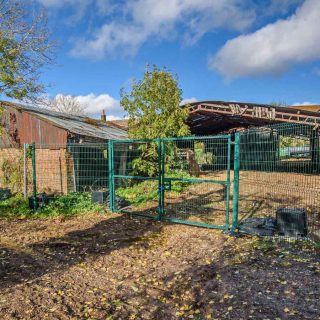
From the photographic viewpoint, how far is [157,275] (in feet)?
15.5

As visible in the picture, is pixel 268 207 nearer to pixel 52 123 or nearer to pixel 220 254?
pixel 220 254

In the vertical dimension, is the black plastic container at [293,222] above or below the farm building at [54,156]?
below

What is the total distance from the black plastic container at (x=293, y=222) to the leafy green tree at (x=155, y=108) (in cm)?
775

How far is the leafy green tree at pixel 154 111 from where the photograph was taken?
13.4 m

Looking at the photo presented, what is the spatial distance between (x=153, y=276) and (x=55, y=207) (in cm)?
560

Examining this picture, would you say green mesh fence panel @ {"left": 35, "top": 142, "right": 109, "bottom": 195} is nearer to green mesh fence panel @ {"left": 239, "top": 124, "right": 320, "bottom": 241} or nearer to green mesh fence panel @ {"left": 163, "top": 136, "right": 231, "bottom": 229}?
green mesh fence panel @ {"left": 163, "top": 136, "right": 231, "bottom": 229}

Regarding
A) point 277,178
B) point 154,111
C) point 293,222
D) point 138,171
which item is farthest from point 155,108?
point 293,222

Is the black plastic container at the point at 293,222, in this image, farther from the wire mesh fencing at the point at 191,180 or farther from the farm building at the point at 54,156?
the farm building at the point at 54,156

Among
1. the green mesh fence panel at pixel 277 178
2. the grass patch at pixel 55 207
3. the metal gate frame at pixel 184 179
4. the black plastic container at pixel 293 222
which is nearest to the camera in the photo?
the black plastic container at pixel 293 222

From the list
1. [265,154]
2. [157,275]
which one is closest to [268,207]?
[265,154]

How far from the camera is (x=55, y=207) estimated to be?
30.7 feet

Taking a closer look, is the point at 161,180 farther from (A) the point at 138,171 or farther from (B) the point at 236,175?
(A) the point at 138,171

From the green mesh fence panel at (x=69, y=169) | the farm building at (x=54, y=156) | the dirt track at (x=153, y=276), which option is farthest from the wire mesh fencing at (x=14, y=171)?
the dirt track at (x=153, y=276)

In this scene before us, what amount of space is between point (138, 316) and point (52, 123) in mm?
10073
